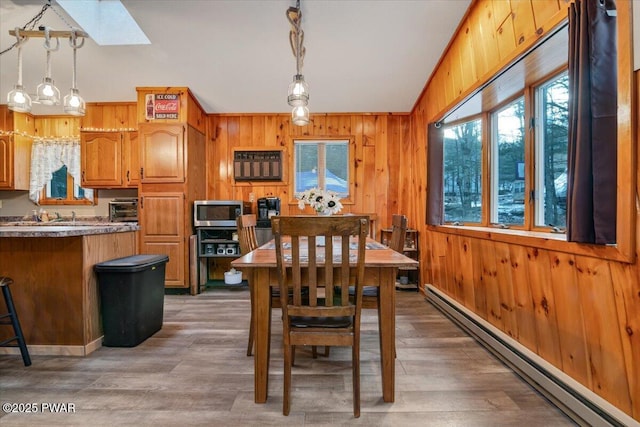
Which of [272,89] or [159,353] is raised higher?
[272,89]

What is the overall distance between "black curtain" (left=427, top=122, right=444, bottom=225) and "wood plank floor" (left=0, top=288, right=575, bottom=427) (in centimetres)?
140

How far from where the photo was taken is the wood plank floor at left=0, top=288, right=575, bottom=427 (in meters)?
1.48

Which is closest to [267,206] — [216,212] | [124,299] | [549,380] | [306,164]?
[216,212]

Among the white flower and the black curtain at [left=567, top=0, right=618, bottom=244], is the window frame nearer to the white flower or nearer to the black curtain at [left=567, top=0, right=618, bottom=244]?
the white flower

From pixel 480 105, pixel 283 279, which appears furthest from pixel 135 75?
pixel 480 105

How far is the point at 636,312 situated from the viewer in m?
1.23

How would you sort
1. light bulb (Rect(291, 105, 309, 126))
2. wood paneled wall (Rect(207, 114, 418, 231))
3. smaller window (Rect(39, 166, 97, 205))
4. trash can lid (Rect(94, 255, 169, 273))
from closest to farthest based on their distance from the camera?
1. trash can lid (Rect(94, 255, 169, 273))
2. light bulb (Rect(291, 105, 309, 126))
3. wood paneled wall (Rect(207, 114, 418, 231))
4. smaller window (Rect(39, 166, 97, 205))

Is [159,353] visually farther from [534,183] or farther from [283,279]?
[534,183]

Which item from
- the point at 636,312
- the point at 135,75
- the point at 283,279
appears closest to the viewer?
the point at 636,312

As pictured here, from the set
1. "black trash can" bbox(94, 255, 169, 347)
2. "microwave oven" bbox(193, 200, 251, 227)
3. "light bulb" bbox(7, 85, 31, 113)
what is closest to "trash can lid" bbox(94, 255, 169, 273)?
"black trash can" bbox(94, 255, 169, 347)

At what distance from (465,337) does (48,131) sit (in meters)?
6.16

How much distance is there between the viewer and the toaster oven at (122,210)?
13.4 ft

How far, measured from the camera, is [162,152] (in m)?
3.72

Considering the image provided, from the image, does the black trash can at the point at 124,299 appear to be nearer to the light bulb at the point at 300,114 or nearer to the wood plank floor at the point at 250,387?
the wood plank floor at the point at 250,387
